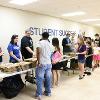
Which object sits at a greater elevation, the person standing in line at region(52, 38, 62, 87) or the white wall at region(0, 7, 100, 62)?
the white wall at region(0, 7, 100, 62)

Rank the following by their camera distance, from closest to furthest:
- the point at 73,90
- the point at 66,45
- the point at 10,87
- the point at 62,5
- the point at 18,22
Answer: the point at 10,87 → the point at 73,90 → the point at 62,5 → the point at 66,45 → the point at 18,22

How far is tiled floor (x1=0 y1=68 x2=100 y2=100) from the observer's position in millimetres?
4301

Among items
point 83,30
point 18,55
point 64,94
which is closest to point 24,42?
point 18,55

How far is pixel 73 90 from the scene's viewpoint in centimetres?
486

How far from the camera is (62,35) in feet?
36.1

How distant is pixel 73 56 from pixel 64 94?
6.52 feet

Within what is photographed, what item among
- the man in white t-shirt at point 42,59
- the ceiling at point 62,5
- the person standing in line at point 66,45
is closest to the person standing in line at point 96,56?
the person standing in line at point 66,45

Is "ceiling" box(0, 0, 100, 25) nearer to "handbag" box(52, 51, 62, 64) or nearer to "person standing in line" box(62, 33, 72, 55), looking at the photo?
"person standing in line" box(62, 33, 72, 55)

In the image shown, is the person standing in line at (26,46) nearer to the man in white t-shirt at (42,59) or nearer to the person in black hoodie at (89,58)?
the man in white t-shirt at (42,59)

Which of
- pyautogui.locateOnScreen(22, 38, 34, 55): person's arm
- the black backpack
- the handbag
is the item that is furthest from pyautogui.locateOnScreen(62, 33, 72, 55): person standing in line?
the black backpack

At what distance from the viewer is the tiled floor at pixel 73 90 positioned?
14.1 ft

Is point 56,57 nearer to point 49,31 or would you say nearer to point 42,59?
point 42,59

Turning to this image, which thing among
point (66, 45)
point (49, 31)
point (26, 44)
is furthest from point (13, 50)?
point (49, 31)

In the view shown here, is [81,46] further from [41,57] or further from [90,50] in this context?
[41,57]
